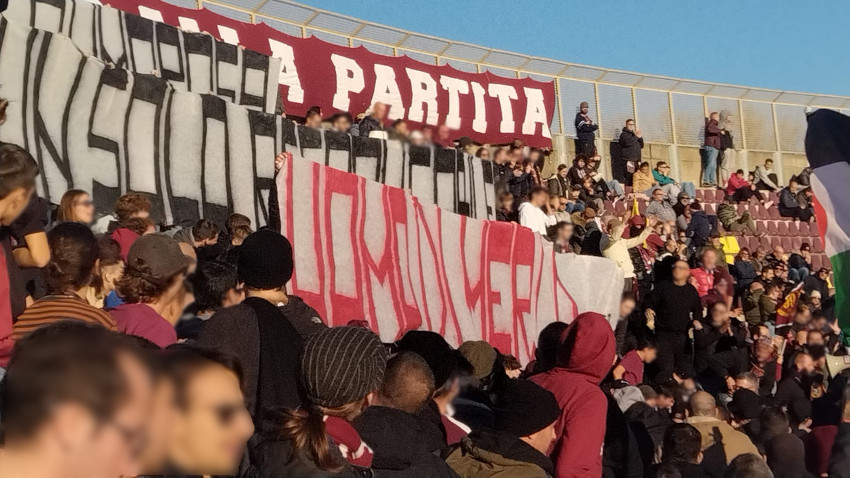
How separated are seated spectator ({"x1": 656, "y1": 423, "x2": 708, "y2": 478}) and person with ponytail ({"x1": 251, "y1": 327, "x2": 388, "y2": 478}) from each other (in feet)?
9.74

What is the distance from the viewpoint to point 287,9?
17844mm

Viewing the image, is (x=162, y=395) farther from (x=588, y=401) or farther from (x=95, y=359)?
(x=588, y=401)

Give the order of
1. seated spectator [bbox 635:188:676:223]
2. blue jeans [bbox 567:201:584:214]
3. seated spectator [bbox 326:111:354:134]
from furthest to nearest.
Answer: seated spectator [bbox 635:188:676:223], blue jeans [bbox 567:201:584:214], seated spectator [bbox 326:111:354:134]

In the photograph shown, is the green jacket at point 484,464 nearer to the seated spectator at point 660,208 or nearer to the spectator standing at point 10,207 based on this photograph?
the spectator standing at point 10,207

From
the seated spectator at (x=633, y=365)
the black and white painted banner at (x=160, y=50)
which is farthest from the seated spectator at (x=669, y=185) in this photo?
the seated spectator at (x=633, y=365)

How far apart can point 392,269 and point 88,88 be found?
2838 mm

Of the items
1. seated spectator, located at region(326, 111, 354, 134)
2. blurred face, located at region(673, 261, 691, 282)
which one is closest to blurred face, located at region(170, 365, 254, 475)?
seated spectator, located at region(326, 111, 354, 134)

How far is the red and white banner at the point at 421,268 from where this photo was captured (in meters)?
8.45

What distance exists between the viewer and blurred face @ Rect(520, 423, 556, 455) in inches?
164

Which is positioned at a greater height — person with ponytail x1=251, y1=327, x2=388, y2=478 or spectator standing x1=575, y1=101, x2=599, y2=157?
spectator standing x1=575, y1=101, x2=599, y2=157

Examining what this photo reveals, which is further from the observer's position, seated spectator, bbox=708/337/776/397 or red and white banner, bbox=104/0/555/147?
red and white banner, bbox=104/0/555/147

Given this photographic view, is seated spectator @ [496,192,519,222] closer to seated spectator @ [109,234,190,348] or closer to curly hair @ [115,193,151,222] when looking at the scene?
curly hair @ [115,193,151,222]

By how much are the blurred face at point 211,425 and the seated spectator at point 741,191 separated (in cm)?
2201

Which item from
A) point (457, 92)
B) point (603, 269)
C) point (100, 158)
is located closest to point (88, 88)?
point (100, 158)
